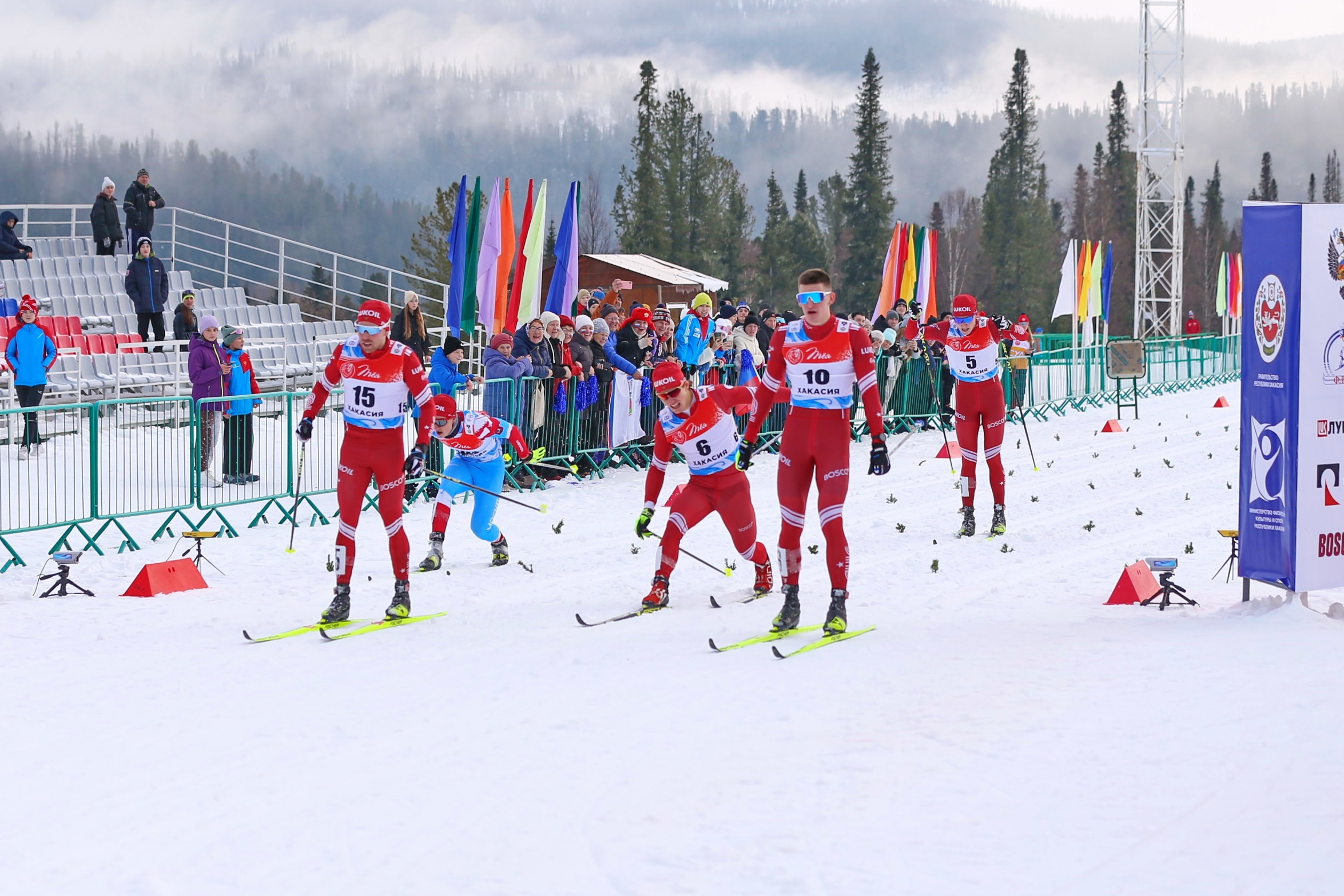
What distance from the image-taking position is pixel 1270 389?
7.64 metres

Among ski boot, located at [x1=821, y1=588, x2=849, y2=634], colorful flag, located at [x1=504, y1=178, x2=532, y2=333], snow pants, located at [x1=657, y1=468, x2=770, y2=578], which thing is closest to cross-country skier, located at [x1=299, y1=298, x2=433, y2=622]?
snow pants, located at [x1=657, y1=468, x2=770, y2=578]

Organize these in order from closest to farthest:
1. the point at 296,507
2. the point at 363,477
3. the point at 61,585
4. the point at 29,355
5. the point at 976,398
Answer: the point at 363,477
the point at 61,585
the point at 296,507
the point at 976,398
the point at 29,355

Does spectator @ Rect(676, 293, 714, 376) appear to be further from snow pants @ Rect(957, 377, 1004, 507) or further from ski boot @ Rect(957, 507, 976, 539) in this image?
ski boot @ Rect(957, 507, 976, 539)

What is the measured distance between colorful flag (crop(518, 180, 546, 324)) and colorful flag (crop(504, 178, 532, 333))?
30 mm

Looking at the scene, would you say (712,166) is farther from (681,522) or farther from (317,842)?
(317,842)

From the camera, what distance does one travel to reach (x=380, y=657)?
7.54 m

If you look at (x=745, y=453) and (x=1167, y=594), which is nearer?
(x=745, y=453)

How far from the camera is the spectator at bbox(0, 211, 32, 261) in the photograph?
2131cm

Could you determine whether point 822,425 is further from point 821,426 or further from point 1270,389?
point 1270,389

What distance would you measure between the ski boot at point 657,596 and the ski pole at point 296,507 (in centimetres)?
354

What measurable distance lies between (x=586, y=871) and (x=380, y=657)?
3467 mm

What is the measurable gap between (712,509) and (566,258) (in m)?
9.47

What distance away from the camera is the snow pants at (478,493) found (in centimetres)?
1070

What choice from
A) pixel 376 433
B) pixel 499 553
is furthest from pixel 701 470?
pixel 499 553
